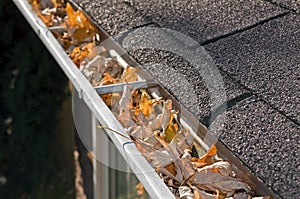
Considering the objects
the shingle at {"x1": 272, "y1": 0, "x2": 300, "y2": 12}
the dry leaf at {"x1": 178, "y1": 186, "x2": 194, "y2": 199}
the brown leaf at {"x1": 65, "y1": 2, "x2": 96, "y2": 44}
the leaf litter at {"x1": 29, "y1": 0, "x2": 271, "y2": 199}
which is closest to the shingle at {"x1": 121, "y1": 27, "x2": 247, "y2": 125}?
the leaf litter at {"x1": 29, "y1": 0, "x2": 271, "y2": 199}

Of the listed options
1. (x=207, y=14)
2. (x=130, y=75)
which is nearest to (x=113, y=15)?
(x=130, y=75)

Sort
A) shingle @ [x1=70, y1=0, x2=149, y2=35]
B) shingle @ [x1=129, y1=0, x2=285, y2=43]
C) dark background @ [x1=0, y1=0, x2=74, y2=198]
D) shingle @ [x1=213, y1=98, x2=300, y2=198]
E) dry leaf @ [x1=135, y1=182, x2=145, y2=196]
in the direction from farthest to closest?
dark background @ [x1=0, y1=0, x2=74, y2=198] → dry leaf @ [x1=135, y1=182, x2=145, y2=196] → shingle @ [x1=70, y1=0, x2=149, y2=35] → shingle @ [x1=129, y1=0, x2=285, y2=43] → shingle @ [x1=213, y1=98, x2=300, y2=198]

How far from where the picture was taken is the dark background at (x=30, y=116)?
196 inches

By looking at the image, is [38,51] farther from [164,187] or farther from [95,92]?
[164,187]

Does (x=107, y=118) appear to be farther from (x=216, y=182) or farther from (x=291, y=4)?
(x=291, y=4)

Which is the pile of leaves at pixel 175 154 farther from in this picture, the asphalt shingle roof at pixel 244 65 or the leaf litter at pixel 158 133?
the asphalt shingle roof at pixel 244 65

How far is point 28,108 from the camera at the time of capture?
5.09 meters

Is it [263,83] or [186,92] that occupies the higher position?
[263,83]

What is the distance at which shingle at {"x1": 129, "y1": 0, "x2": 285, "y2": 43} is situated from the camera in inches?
74.2

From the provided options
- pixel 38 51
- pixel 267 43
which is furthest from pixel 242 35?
pixel 38 51

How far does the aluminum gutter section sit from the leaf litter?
2.2 inches

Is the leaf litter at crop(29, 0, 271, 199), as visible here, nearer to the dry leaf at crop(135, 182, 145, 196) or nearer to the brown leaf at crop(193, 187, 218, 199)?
the brown leaf at crop(193, 187, 218, 199)

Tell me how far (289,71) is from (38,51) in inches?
142

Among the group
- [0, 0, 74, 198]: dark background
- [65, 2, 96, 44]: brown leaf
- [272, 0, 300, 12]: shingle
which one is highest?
[272, 0, 300, 12]: shingle
